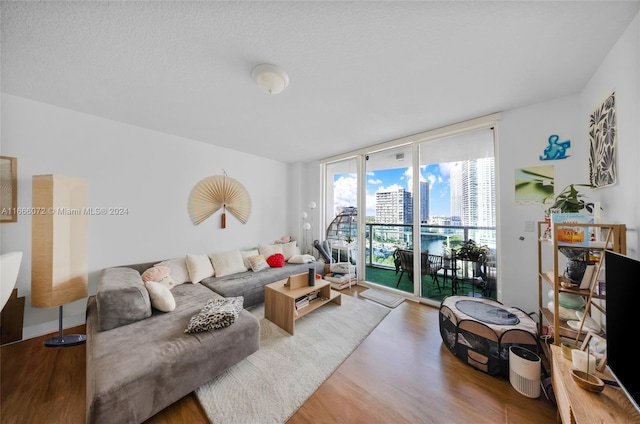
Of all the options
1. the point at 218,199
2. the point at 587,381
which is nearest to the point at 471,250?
the point at 587,381

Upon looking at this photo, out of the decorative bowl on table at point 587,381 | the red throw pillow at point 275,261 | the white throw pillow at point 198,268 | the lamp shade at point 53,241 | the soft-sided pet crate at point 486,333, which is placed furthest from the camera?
the red throw pillow at point 275,261

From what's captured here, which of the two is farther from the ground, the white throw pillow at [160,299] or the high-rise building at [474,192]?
the high-rise building at [474,192]

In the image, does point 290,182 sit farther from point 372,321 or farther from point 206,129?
point 372,321

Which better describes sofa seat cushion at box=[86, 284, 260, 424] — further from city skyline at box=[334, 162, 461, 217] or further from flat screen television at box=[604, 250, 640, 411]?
city skyline at box=[334, 162, 461, 217]

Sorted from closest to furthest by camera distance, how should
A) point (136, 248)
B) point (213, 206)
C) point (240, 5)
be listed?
point (240, 5) < point (136, 248) < point (213, 206)

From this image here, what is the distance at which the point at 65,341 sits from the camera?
6.59ft

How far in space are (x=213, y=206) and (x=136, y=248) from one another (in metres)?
1.13

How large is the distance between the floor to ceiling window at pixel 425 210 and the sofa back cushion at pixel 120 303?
301 cm

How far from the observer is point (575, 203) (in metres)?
1.42

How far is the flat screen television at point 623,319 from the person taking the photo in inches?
32.1

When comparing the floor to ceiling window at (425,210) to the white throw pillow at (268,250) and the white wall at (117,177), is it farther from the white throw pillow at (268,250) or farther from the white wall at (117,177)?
the white wall at (117,177)

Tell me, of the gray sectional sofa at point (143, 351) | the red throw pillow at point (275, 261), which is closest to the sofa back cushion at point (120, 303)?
the gray sectional sofa at point (143, 351)

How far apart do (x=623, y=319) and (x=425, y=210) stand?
2.21 meters

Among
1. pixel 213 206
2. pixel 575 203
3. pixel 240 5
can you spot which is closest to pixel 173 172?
pixel 213 206
